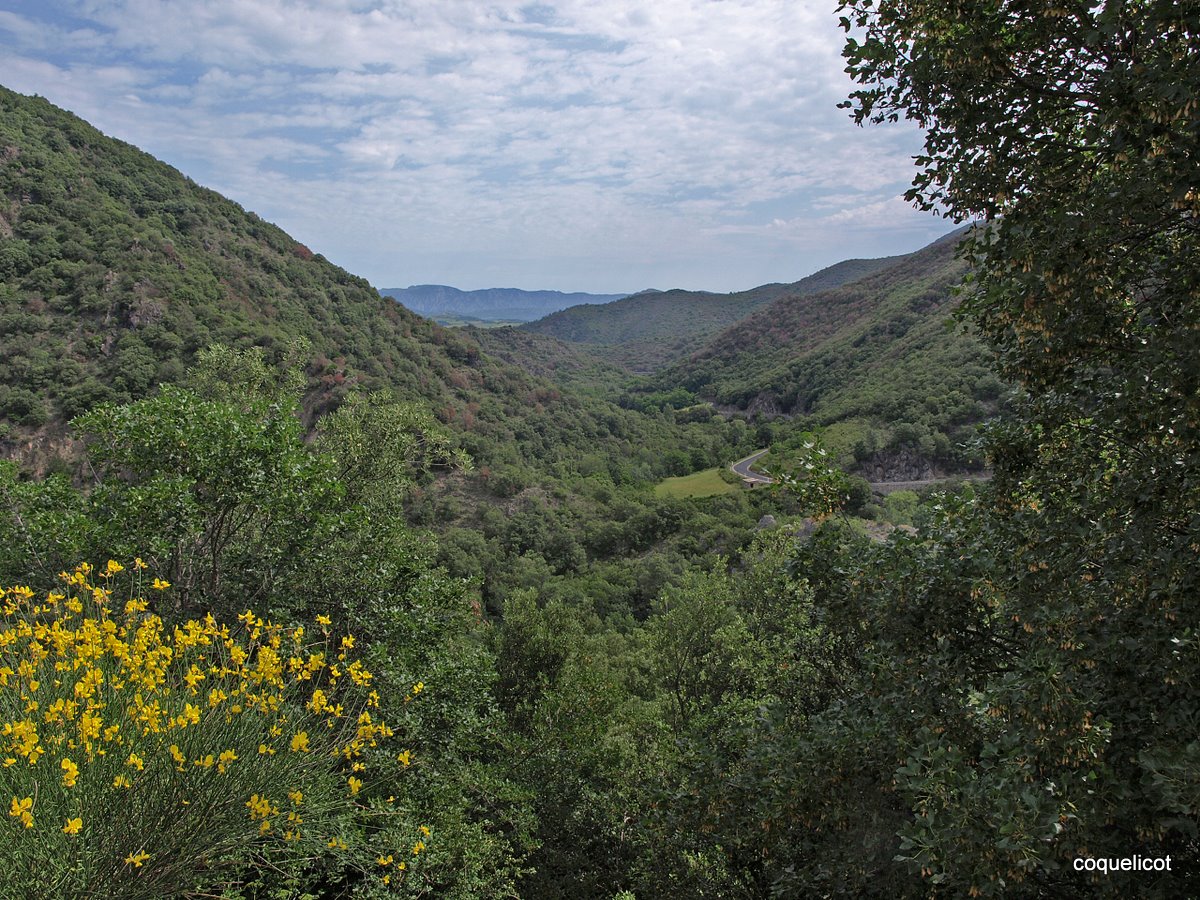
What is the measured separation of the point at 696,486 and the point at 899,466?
24.1 metres

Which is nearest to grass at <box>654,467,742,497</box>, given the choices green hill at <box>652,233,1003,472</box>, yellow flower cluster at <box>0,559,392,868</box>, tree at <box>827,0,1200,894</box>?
green hill at <box>652,233,1003,472</box>

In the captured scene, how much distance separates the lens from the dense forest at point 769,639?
11.0 feet

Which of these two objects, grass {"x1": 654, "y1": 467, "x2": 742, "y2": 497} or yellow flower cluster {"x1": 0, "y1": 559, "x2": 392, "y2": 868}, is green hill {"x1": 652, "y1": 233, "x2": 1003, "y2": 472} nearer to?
yellow flower cluster {"x1": 0, "y1": 559, "x2": 392, "y2": 868}

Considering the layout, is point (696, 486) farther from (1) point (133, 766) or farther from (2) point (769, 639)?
(1) point (133, 766)

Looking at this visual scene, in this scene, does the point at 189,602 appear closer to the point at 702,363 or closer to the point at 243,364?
the point at 243,364

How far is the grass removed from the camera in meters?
75.2

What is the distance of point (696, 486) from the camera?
80500 mm

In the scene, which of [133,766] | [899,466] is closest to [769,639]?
[133,766]

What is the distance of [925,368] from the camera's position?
7881 centimetres

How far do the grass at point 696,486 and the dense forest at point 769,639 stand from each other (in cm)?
5805

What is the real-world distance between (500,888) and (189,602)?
585 cm

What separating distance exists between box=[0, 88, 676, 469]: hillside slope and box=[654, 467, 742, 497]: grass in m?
14.5

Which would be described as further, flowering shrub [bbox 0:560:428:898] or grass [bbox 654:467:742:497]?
grass [bbox 654:467:742:497]

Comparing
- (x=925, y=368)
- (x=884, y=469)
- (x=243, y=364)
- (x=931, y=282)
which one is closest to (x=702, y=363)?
(x=931, y=282)
